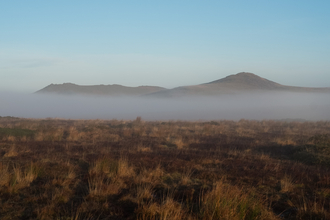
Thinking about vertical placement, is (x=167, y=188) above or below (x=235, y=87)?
below

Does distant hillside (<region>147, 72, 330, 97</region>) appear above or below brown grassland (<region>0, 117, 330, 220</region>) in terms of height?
above

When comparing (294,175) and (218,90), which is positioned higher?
(218,90)

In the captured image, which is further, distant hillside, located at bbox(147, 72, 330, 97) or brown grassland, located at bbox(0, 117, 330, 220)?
distant hillside, located at bbox(147, 72, 330, 97)

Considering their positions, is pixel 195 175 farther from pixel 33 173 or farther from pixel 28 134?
pixel 28 134

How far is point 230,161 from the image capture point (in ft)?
31.7

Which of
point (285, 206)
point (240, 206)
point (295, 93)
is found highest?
point (295, 93)

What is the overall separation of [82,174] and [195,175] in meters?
3.38

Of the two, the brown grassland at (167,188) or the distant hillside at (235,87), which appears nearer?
the brown grassland at (167,188)

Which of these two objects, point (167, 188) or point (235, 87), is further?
point (235, 87)

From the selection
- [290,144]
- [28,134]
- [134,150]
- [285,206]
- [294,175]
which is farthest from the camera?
[28,134]

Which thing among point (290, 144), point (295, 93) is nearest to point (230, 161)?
point (290, 144)

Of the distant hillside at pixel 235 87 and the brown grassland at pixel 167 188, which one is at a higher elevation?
the distant hillside at pixel 235 87

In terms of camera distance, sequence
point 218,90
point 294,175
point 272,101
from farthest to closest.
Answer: point 218,90 < point 272,101 < point 294,175

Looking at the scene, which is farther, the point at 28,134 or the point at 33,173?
the point at 28,134
